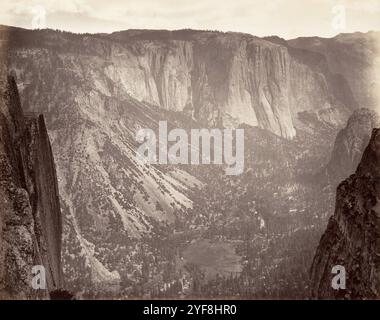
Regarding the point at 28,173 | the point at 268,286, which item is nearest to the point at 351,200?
the point at 28,173

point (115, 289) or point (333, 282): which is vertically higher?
point (333, 282)

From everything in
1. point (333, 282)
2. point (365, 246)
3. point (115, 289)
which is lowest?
point (115, 289)

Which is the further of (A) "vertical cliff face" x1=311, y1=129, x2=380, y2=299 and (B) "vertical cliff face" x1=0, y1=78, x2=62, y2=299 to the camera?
(A) "vertical cliff face" x1=311, y1=129, x2=380, y2=299
